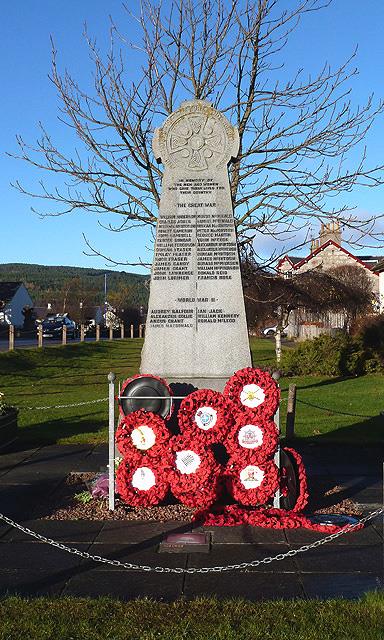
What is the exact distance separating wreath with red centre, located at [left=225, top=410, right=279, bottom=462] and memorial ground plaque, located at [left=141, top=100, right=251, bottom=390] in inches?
50.7

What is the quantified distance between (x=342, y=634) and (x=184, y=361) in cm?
458

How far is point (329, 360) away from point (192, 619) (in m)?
21.6

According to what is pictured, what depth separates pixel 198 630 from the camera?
4.11 m

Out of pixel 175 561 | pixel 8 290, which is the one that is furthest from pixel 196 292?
pixel 8 290

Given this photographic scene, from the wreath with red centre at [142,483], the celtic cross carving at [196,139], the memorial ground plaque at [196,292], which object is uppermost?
the celtic cross carving at [196,139]

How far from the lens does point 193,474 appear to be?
6824 mm

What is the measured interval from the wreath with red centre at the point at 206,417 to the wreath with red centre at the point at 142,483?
0.51 meters

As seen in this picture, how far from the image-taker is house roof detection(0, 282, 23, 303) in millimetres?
76988

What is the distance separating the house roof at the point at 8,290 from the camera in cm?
7699

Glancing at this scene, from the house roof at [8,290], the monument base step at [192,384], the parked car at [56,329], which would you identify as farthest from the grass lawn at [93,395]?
the house roof at [8,290]

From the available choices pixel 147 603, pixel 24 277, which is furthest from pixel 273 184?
pixel 24 277

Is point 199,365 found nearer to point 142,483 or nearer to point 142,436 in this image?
point 142,436

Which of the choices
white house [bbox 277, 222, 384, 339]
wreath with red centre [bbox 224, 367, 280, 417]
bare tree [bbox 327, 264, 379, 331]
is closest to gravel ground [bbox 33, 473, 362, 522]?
wreath with red centre [bbox 224, 367, 280, 417]

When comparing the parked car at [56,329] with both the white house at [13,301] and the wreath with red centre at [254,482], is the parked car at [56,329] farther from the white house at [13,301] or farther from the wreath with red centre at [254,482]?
the wreath with red centre at [254,482]
